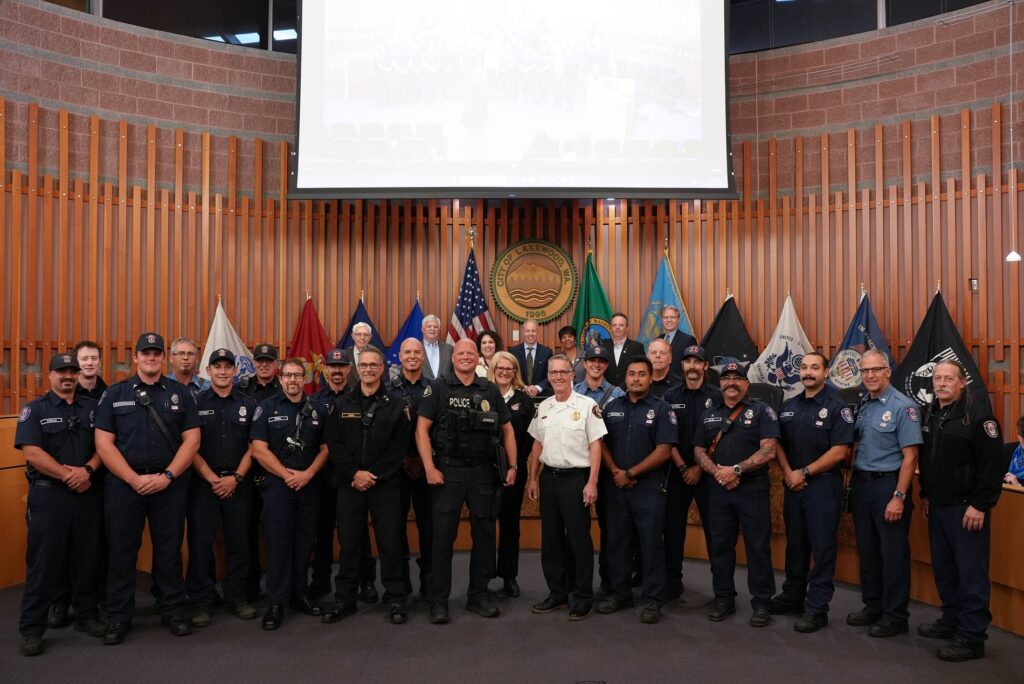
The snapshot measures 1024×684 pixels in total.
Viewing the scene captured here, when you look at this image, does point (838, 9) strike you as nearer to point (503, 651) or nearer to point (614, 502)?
point (614, 502)

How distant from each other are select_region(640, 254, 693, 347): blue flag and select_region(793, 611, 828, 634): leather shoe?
3.73 meters

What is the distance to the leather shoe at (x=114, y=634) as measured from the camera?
436 cm

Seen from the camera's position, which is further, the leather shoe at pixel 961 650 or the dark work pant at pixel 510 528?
the dark work pant at pixel 510 528

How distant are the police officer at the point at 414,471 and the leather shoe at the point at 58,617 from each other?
1861mm

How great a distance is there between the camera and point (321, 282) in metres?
8.20

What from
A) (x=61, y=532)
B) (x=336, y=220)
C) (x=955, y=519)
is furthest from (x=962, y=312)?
(x=61, y=532)

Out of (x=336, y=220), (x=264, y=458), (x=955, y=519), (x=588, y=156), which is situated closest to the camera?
(x=955, y=519)

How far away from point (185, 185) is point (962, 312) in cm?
682

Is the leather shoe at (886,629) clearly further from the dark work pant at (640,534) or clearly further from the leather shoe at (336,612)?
the leather shoe at (336,612)

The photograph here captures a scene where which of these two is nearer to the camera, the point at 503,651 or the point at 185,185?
the point at 503,651

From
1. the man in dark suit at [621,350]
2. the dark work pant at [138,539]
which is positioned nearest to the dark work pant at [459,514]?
the dark work pant at [138,539]

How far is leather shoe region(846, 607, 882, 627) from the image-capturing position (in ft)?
15.5

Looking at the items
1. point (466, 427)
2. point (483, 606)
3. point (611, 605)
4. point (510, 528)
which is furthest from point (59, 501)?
point (611, 605)

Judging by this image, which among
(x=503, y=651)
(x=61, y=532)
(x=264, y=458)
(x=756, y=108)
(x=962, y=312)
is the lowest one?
(x=503, y=651)
